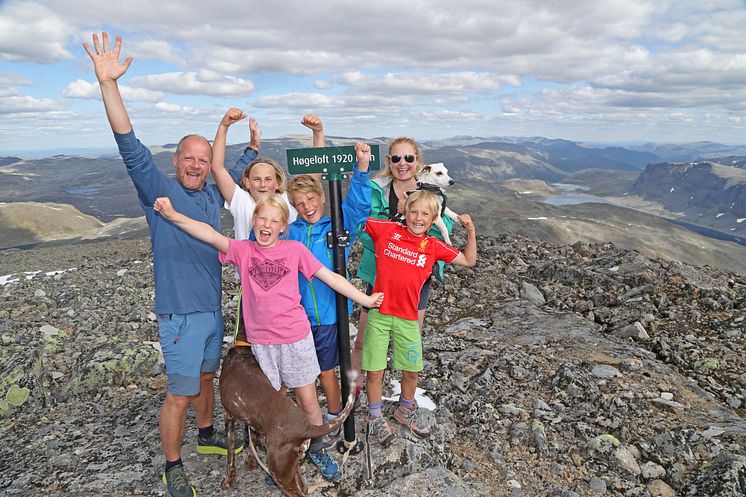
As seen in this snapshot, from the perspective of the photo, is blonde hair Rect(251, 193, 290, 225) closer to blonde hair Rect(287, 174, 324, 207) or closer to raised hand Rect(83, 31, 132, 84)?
blonde hair Rect(287, 174, 324, 207)

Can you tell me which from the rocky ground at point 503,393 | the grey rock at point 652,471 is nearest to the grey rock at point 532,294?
the rocky ground at point 503,393

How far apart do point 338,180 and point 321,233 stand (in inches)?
25.3

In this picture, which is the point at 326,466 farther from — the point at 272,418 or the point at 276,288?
the point at 276,288

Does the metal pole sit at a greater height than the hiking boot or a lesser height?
greater

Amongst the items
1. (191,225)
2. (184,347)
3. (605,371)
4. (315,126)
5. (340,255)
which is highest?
(315,126)

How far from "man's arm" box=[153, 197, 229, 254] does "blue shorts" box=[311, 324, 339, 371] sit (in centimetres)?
129

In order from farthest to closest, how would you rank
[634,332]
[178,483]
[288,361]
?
1. [634,332]
2. [178,483]
3. [288,361]

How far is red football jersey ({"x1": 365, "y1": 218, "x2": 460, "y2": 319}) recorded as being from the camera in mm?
5172

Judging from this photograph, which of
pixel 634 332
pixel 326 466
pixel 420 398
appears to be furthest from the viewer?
pixel 634 332

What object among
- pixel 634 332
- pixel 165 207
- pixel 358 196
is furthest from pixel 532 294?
pixel 165 207

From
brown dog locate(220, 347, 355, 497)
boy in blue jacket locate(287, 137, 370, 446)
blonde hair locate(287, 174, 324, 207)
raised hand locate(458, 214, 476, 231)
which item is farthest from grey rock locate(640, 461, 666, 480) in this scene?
blonde hair locate(287, 174, 324, 207)

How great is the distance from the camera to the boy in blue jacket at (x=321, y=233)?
470cm

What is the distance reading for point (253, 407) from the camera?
13.9ft

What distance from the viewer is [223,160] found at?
5.10 m
